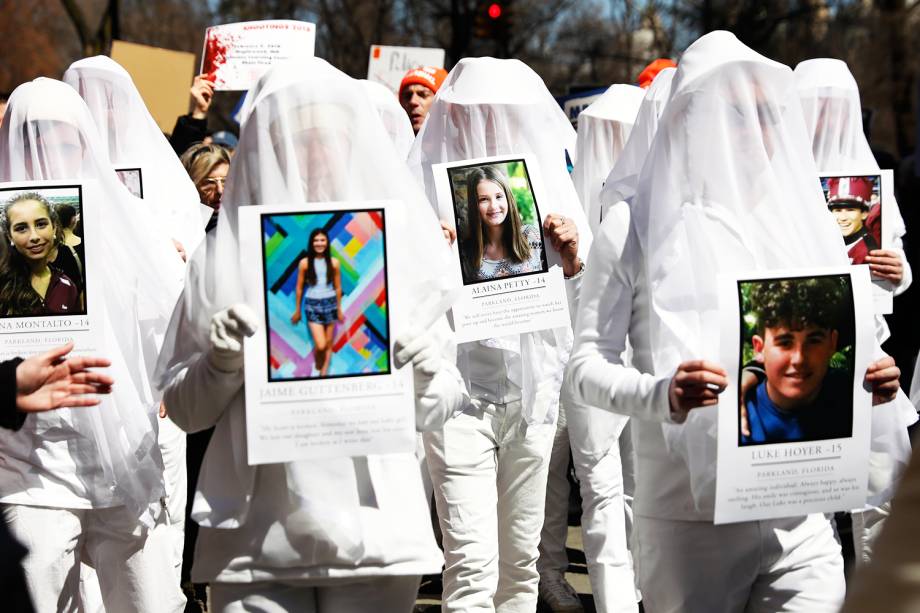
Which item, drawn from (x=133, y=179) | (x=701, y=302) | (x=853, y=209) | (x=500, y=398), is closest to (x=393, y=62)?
(x=133, y=179)

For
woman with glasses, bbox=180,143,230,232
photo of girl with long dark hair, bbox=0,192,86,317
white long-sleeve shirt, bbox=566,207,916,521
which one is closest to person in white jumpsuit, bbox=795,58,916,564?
white long-sleeve shirt, bbox=566,207,916,521

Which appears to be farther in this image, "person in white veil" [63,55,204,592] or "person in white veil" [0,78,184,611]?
"person in white veil" [63,55,204,592]

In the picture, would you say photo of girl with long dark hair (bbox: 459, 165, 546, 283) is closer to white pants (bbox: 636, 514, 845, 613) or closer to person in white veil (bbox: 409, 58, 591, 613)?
person in white veil (bbox: 409, 58, 591, 613)

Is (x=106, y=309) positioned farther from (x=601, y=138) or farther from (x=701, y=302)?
(x=601, y=138)

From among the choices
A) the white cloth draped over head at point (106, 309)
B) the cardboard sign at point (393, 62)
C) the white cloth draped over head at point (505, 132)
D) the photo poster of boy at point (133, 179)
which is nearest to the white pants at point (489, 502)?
the white cloth draped over head at point (505, 132)

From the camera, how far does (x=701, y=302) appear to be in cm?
355

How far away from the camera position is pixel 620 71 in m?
40.3

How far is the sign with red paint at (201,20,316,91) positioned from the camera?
7906mm

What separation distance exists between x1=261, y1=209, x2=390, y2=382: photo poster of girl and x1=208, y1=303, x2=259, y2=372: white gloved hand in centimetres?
8

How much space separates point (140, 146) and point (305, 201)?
2732 millimetres

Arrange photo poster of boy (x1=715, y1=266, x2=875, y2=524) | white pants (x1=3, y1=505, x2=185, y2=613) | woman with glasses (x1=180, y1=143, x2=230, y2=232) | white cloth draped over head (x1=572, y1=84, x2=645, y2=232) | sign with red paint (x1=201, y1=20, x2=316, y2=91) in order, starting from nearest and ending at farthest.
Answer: photo poster of boy (x1=715, y1=266, x2=875, y2=524)
white pants (x1=3, y1=505, x2=185, y2=613)
woman with glasses (x1=180, y1=143, x2=230, y2=232)
white cloth draped over head (x1=572, y1=84, x2=645, y2=232)
sign with red paint (x1=201, y1=20, x2=316, y2=91)

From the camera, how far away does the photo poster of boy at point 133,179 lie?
592 centimetres

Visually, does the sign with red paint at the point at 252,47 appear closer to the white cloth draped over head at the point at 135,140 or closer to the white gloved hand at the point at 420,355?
the white cloth draped over head at the point at 135,140

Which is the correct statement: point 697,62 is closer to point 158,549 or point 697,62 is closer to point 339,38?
point 158,549
